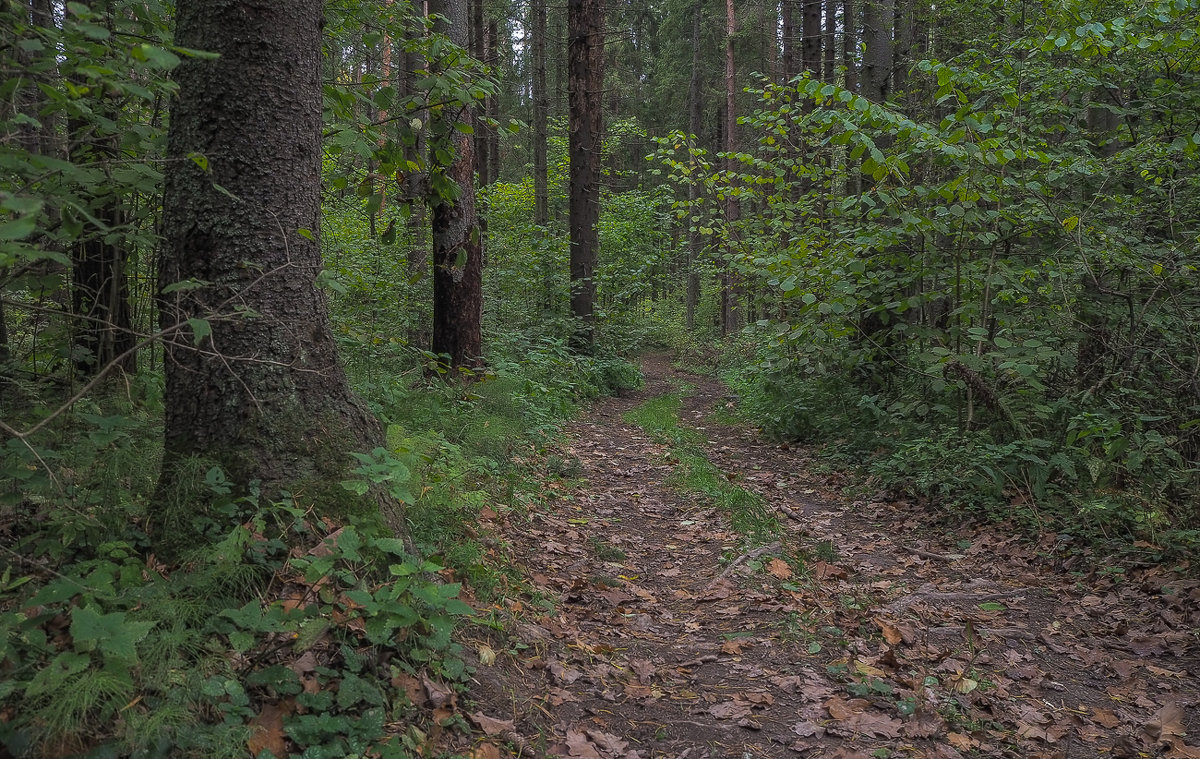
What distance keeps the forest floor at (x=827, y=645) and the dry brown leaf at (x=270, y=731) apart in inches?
28.6

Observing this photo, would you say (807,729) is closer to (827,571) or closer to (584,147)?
(827,571)

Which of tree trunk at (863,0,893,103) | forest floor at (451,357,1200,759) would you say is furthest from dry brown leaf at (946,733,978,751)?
tree trunk at (863,0,893,103)

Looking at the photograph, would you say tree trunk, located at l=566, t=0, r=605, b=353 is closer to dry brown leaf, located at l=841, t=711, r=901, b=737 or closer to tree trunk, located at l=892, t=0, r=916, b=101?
tree trunk, located at l=892, t=0, r=916, b=101

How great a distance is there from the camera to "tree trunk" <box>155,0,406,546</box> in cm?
298

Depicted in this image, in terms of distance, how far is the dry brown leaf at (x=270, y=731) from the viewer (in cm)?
216

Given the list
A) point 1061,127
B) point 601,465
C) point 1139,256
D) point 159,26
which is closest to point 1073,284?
point 1139,256

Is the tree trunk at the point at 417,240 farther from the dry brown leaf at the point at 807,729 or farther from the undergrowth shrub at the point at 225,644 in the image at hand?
the dry brown leaf at the point at 807,729

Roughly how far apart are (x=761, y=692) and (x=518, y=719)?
4.13 ft

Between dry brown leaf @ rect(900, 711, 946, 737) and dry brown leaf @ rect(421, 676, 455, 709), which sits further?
dry brown leaf @ rect(900, 711, 946, 737)

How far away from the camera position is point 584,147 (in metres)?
12.7

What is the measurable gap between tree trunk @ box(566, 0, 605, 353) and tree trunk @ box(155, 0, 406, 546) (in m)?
9.93

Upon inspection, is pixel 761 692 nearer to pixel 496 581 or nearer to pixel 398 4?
pixel 496 581

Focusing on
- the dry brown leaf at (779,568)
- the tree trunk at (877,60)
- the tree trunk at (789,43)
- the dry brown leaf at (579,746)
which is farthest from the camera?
the tree trunk at (789,43)

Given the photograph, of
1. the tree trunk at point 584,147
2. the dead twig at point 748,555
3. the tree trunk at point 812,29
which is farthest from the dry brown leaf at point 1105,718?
the tree trunk at point 812,29
